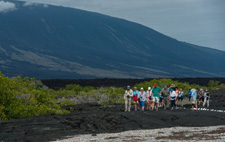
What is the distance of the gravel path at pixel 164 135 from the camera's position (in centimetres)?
1866

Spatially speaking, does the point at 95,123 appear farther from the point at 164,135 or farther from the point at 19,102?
the point at 19,102

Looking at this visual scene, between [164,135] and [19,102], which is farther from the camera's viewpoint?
[19,102]

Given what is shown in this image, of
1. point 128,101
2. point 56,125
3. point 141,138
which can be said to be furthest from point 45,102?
point 141,138

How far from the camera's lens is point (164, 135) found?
20.2 m

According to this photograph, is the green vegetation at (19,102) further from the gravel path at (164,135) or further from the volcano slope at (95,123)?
Result: the gravel path at (164,135)

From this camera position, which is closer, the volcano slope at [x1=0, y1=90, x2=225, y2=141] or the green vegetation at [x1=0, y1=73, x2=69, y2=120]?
the volcano slope at [x1=0, y1=90, x2=225, y2=141]

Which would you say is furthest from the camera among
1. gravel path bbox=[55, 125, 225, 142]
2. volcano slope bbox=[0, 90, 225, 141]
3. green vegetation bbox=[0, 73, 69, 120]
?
green vegetation bbox=[0, 73, 69, 120]

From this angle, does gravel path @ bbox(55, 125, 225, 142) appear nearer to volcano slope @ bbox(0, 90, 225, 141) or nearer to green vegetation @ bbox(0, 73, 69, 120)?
volcano slope @ bbox(0, 90, 225, 141)

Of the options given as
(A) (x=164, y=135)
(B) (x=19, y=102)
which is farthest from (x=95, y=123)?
(B) (x=19, y=102)

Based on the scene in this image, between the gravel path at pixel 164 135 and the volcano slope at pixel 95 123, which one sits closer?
the gravel path at pixel 164 135

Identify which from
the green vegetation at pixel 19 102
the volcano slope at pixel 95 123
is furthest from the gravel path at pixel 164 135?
the green vegetation at pixel 19 102

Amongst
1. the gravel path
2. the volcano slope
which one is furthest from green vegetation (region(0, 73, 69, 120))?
the gravel path

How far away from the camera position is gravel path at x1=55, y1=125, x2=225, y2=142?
18656mm

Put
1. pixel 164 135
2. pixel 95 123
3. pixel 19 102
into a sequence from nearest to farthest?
pixel 164 135 < pixel 95 123 < pixel 19 102
